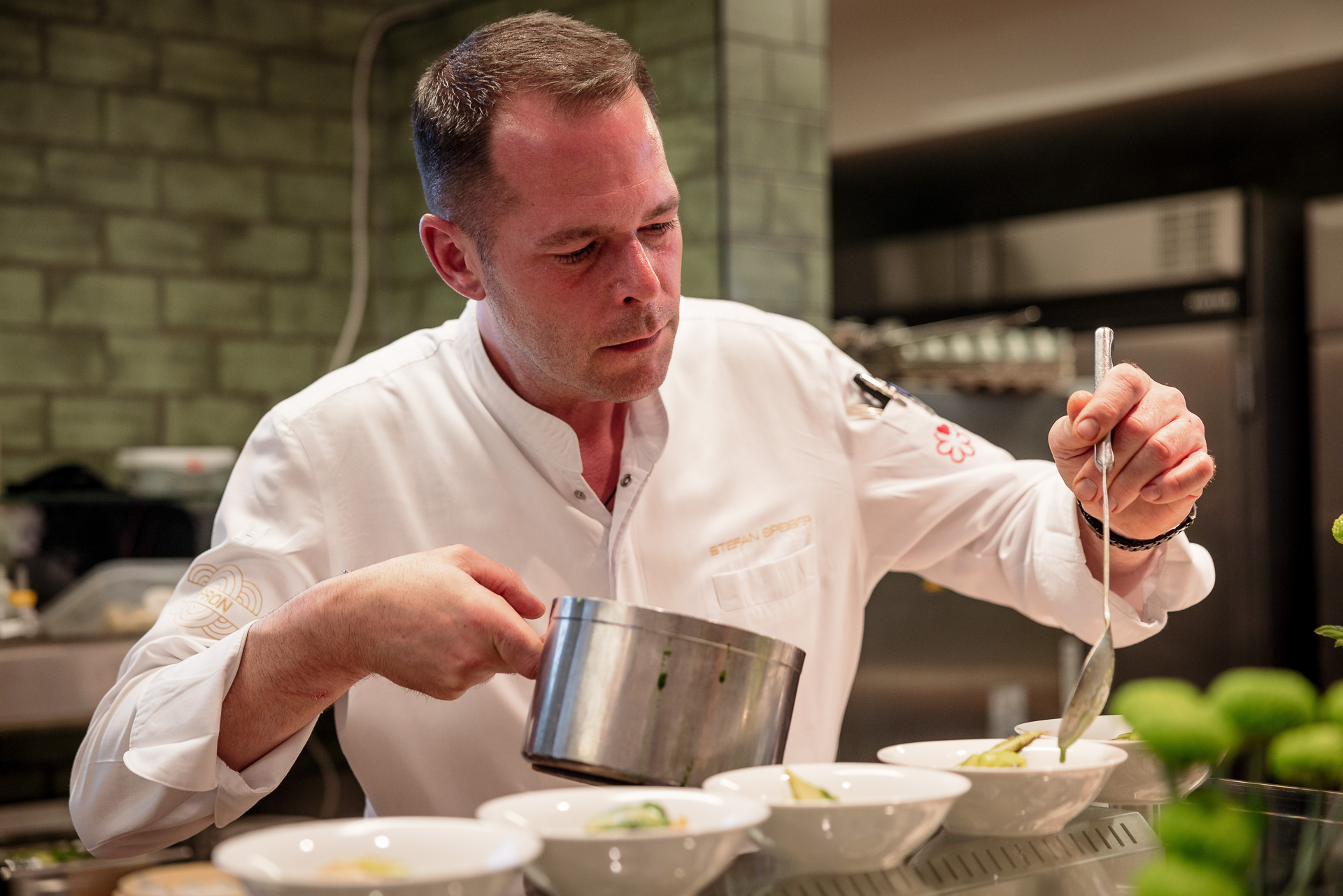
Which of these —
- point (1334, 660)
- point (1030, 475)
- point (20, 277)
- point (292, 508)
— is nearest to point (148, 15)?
point (20, 277)

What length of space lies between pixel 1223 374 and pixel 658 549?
264 cm

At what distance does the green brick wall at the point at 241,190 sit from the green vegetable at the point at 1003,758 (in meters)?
2.17

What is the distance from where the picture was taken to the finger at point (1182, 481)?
1.14m

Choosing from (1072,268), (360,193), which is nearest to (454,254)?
(360,193)

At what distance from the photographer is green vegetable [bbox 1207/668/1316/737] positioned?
2.18 feet

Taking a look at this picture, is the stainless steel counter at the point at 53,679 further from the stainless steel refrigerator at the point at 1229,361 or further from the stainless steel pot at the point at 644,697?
the stainless steel refrigerator at the point at 1229,361

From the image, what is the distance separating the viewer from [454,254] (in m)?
1.48

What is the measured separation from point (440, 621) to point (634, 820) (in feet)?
0.94

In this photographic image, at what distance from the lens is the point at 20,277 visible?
3262mm

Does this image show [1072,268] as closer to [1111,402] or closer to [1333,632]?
[1111,402]

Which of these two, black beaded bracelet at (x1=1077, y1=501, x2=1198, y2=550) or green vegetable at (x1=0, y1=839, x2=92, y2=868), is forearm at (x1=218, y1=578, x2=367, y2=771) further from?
green vegetable at (x1=0, y1=839, x2=92, y2=868)

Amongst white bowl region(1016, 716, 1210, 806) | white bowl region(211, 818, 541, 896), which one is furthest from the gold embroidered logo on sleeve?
white bowl region(211, 818, 541, 896)

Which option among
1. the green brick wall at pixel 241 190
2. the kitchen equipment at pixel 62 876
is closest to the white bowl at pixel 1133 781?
the kitchen equipment at pixel 62 876

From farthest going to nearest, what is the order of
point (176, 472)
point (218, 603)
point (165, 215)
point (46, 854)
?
point (165, 215)
point (176, 472)
point (46, 854)
point (218, 603)
